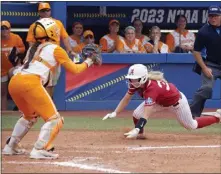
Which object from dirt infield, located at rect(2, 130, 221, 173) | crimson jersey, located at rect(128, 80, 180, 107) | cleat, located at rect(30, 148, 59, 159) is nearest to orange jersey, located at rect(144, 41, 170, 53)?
dirt infield, located at rect(2, 130, 221, 173)

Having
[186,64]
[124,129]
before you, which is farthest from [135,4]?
[124,129]

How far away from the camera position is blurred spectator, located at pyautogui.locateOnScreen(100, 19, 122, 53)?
13.7m

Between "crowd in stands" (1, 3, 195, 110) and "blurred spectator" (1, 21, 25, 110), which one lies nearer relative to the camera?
"blurred spectator" (1, 21, 25, 110)

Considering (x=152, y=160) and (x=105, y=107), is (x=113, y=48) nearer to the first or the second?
(x=105, y=107)

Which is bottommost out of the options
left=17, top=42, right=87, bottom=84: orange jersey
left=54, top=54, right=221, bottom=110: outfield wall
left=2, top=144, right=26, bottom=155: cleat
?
left=54, top=54, right=221, bottom=110: outfield wall

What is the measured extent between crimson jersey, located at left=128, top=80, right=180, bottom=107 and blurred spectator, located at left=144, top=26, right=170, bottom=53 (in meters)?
4.54

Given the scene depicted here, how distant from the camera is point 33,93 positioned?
755 cm

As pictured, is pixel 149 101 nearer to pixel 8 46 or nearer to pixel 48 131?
pixel 48 131

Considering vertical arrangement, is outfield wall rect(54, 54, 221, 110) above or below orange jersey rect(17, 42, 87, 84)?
below

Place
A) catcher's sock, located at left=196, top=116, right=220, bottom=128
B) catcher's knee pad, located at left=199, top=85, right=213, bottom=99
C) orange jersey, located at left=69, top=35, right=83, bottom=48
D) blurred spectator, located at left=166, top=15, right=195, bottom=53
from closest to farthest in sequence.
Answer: catcher's sock, located at left=196, top=116, right=220, bottom=128
catcher's knee pad, located at left=199, top=85, right=213, bottom=99
orange jersey, located at left=69, top=35, right=83, bottom=48
blurred spectator, located at left=166, top=15, right=195, bottom=53

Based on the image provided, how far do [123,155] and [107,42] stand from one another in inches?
238

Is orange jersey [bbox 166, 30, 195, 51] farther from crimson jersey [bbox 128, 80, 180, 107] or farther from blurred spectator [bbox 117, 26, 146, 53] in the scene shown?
crimson jersey [bbox 128, 80, 180, 107]

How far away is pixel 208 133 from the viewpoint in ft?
33.3

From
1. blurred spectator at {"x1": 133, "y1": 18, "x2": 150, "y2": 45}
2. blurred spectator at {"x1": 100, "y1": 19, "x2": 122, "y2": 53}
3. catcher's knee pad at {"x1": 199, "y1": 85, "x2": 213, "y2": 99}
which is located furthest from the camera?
blurred spectator at {"x1": 133, "y1": 18, "x2": 150, "y2": 45}
